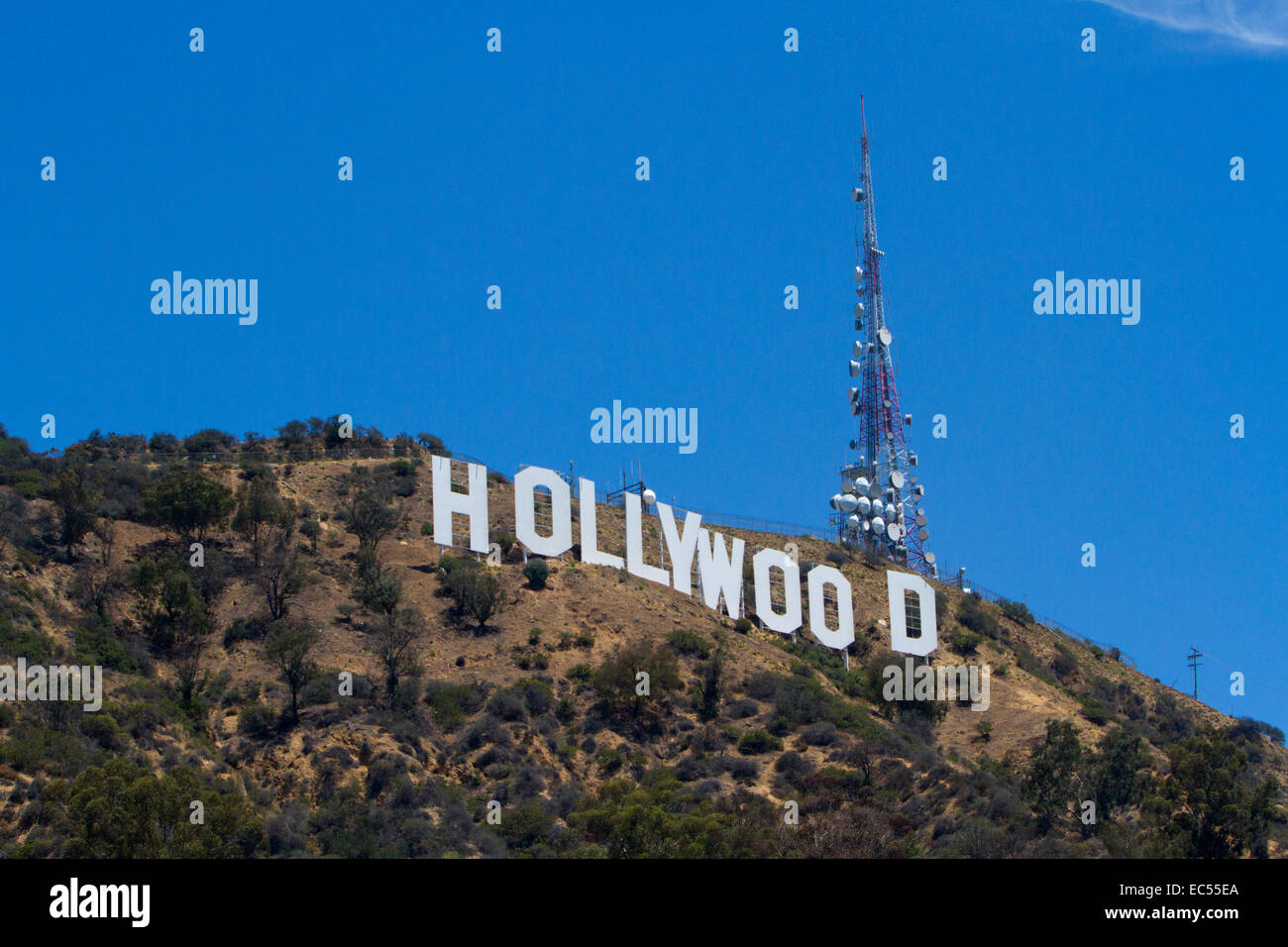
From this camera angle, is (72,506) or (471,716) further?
(72,506)

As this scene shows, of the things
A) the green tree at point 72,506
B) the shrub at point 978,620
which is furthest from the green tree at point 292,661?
the shrub at point 978,620

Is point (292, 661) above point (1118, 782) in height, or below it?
above

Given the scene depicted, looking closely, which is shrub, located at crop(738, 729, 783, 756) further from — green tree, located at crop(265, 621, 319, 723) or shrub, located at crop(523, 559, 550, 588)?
green tree, located at crop(265, 621, 319, 723)

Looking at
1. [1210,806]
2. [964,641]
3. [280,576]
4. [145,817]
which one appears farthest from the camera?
[964,641]

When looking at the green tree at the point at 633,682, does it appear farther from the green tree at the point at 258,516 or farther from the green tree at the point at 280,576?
the green tree at the point at 258,516

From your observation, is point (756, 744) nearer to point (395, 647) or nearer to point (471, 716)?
point (471, 716)

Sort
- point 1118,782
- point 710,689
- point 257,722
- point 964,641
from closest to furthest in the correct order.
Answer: point 1118,782
point 257,722
point 710,689
point 964,641

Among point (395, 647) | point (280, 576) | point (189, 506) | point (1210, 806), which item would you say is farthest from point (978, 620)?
point (189, 506)

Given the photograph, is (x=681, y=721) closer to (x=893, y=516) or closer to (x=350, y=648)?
(x=350, y=648)
